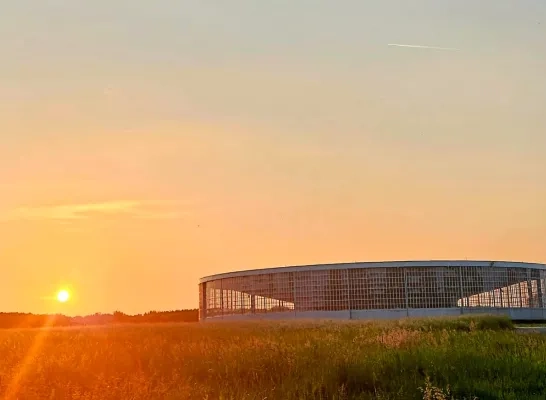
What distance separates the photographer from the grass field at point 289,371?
1252 cm

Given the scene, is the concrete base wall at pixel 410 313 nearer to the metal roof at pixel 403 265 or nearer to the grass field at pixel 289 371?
the metal roof at pixel 403 265

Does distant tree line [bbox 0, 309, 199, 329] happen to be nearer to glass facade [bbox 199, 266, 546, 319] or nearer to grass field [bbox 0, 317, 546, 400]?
glass facade [bbox 199, 266, 546, 319]

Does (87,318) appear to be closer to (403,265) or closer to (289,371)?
(403,265)

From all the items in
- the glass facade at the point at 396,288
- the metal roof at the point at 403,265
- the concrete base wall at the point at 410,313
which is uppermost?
the metal roof at the point at 403,265

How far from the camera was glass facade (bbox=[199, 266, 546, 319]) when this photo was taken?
8000cm

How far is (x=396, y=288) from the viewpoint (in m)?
80.1

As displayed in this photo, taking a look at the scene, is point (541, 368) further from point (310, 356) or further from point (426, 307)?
point (426, 307)

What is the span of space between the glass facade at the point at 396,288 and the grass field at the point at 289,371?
203 feet

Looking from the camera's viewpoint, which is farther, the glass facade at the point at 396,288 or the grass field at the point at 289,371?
the glass facade at the point at 396,288

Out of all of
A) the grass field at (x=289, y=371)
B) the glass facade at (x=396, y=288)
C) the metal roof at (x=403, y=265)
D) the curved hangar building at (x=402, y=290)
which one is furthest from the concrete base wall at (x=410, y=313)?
the grass field at (x=289, y=371)

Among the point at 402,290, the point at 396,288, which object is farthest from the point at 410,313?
the point at 396,288

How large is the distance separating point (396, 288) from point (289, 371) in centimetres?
6766

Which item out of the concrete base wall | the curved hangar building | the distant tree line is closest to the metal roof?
the curved hangar building

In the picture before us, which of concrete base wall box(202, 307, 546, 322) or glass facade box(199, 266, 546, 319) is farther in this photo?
glass facade box(199, 266, 546, 319)
